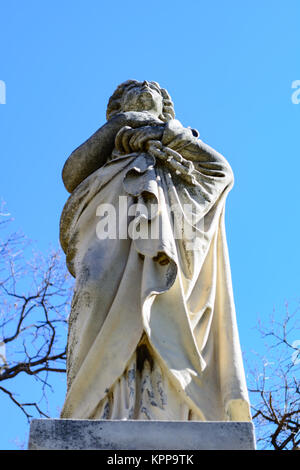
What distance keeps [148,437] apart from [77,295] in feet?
4.56

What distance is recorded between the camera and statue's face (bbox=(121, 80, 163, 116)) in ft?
21.6

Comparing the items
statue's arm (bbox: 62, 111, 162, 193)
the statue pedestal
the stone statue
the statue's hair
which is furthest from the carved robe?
the statue's hair

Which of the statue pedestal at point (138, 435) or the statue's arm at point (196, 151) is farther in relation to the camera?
Answer: the statue's arm at point (196, 151)

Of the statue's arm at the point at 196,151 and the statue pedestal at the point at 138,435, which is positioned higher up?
the statue's arm at the point at 196,151

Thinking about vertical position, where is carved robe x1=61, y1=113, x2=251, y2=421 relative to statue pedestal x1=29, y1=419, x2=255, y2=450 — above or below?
above

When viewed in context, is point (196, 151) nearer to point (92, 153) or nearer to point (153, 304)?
point (92, 153)

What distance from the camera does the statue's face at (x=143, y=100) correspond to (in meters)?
6.60

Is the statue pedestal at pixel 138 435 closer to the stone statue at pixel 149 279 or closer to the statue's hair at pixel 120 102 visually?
the stone statue at pixel 149 279

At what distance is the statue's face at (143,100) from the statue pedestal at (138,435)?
10.2 ft

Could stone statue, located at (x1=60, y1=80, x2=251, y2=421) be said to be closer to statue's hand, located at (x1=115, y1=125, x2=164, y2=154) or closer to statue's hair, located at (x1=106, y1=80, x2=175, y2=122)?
A: statue's hand, located at (x1=115, y1=125, x2=164, y2=154)

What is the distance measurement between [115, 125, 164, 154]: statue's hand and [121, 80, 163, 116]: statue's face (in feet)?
1.91

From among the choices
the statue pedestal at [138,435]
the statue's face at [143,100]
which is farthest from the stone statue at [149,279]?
the statue pedestal at [138,435]
